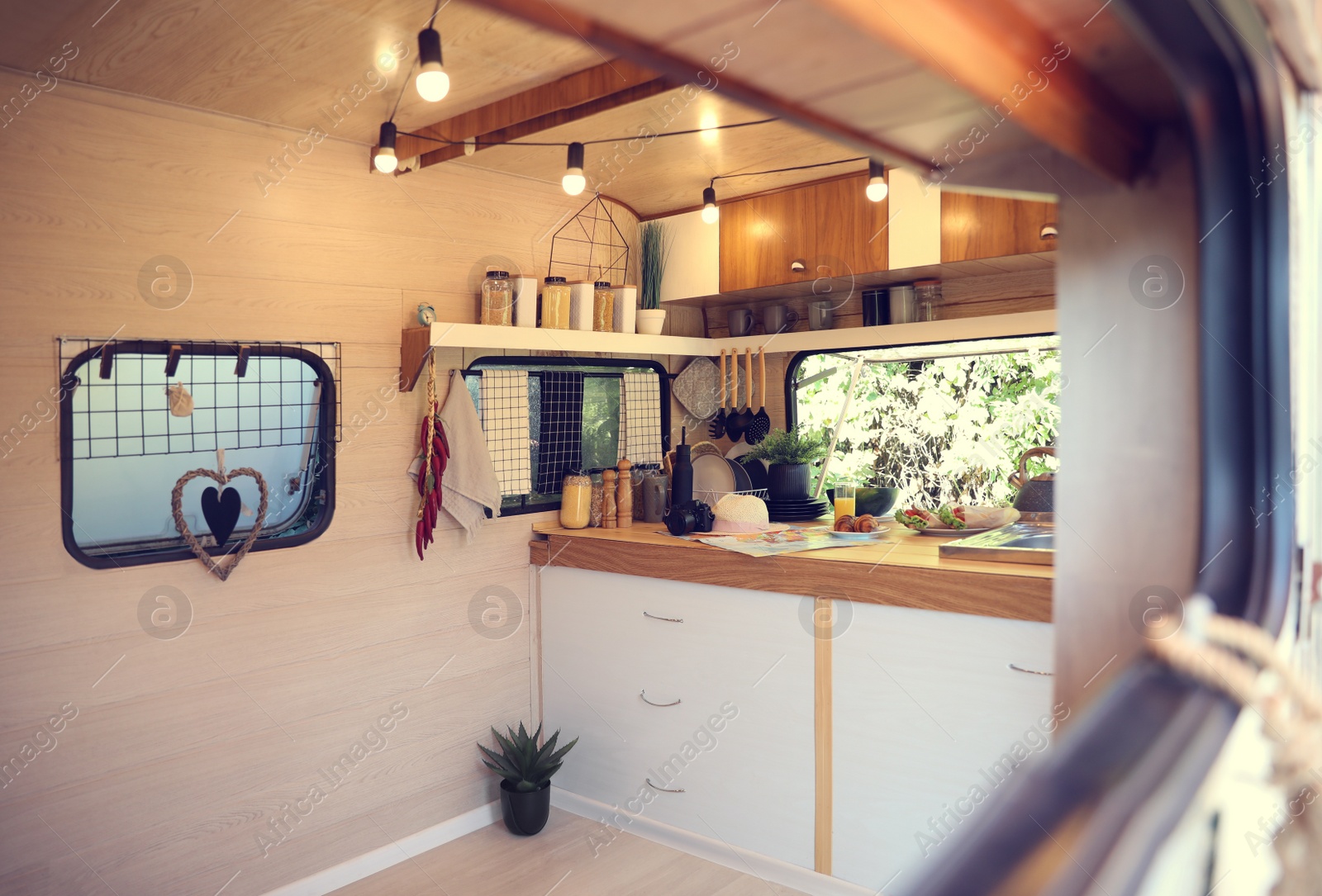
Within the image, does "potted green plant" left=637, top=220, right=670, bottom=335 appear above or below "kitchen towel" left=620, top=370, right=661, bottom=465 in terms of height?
above

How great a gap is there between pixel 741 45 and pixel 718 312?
3.20m

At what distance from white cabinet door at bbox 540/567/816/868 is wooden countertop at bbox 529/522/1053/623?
5cm

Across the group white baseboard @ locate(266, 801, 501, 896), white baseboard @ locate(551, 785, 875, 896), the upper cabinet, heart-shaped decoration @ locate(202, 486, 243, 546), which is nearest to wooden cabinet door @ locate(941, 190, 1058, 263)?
the upper cabinet

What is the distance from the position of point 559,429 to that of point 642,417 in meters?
0.39

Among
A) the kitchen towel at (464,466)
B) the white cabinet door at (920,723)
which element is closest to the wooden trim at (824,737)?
the white cabinet door at (920,723)

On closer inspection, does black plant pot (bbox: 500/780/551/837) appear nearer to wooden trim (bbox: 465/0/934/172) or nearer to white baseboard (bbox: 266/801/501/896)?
white baseboard (bbox: 266/801/501/896)

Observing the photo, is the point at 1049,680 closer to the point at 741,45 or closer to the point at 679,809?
the point at 679,809

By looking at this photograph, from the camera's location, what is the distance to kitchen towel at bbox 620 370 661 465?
11.3 ft

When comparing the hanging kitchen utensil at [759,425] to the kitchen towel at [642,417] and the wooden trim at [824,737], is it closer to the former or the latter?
the kitchen towel at [642,417]

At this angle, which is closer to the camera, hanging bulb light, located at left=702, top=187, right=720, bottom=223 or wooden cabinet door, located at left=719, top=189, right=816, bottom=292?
hanging bulb light, located at left=702, top=187, right=720, bottom=223

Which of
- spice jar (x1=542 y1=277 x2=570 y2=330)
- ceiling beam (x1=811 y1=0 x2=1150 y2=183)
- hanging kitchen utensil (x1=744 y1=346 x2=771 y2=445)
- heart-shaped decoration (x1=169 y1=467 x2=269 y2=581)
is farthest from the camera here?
hanging kitchen utensil (x1=744 y1=346 x2=771 y2=445)

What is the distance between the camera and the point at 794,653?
8.07 feet

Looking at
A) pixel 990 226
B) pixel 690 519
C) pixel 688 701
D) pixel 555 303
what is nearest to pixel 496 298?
pixel 555 303

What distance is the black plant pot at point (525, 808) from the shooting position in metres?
2.82
